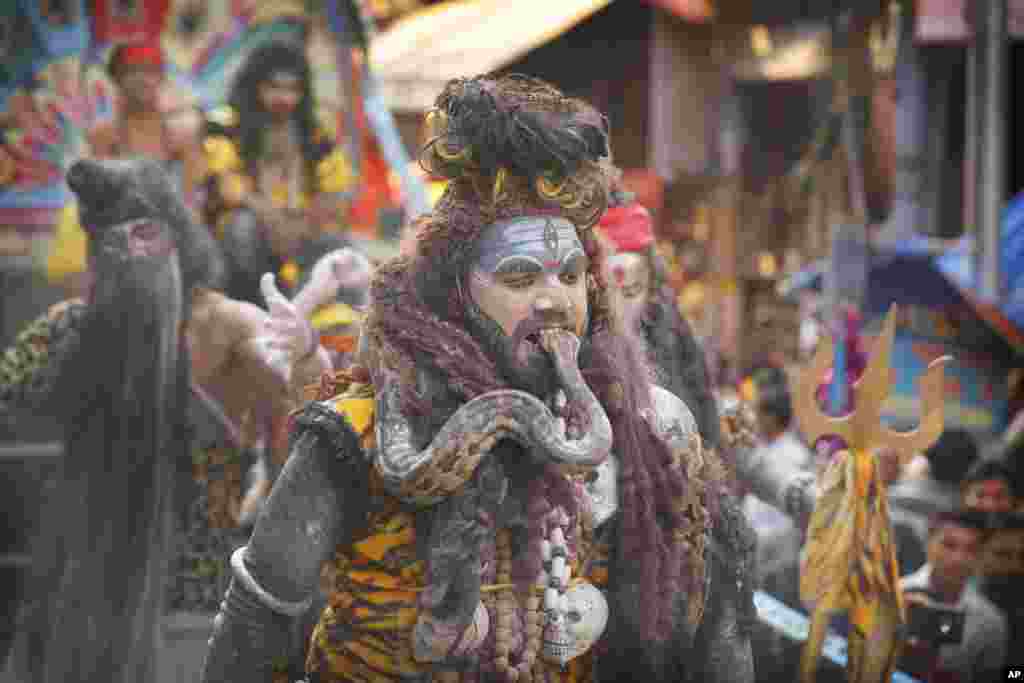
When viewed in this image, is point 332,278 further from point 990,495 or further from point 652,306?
point 990,495

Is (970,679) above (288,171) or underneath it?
underneath

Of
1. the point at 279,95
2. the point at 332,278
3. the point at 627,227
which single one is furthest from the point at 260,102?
the point at 627,227

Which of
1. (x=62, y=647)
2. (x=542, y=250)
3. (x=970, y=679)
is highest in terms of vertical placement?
(x=542, y=250)

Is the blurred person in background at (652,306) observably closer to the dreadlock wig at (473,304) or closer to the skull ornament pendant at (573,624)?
the dreadlock wig at (473,304)

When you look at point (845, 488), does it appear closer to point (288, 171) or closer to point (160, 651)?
point (160, 651)

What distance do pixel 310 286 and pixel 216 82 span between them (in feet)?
13.6

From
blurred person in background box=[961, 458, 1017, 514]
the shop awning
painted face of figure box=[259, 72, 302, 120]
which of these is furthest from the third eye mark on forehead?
the shop awning

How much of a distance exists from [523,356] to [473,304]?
0.15 metres

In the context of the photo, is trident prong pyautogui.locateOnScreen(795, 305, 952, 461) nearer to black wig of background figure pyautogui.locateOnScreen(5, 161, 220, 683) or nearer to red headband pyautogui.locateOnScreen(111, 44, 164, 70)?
black wig of background figure pyautogui.locateOnScreen(5, 161, 220, 683)

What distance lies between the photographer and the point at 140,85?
748cm

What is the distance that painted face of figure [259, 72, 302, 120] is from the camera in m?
7.98

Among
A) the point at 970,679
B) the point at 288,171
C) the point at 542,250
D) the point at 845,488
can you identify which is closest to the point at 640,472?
the point at 542,250

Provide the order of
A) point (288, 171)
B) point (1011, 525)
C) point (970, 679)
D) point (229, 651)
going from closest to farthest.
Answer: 1. point (229, 651)
2. point (970, 679)
3. point (1011, 525)
4. point (288, 171)

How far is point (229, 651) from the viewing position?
280 cm
